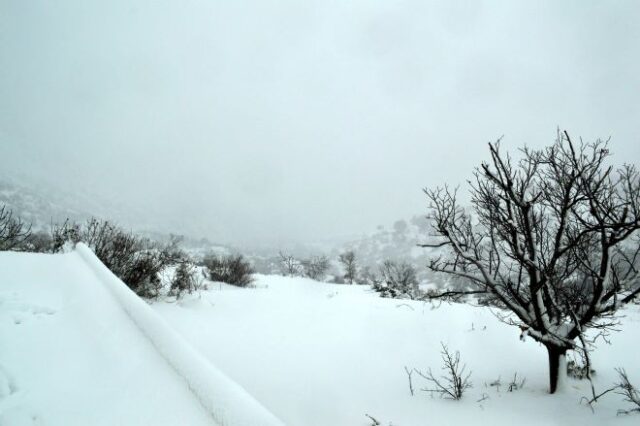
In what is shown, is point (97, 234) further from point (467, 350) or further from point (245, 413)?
point (467, 350)

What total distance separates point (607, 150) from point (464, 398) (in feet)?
12.7

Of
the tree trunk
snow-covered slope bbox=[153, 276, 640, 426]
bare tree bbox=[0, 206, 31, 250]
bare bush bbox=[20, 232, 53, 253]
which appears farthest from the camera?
bare bush bbox=[20, 232, 53, 253]

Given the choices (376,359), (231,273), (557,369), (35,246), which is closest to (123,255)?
(376,359)

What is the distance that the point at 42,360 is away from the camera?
2.45 meters

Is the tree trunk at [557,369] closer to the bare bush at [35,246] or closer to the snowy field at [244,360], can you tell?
the snowy field at [244,360]

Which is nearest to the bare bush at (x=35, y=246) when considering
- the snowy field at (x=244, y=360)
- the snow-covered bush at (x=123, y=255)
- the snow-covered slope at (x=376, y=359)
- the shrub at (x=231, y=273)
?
the snow-covered bush at (x=123, y=255)

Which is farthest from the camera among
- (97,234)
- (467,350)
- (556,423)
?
(97,234)

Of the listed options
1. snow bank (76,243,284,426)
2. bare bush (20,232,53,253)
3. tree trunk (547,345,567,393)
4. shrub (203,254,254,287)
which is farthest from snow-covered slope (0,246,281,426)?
shrub (203,254,254,287)

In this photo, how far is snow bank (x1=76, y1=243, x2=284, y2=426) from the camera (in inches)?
73.5

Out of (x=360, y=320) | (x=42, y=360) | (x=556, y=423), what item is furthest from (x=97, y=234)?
(x=556, y=423)

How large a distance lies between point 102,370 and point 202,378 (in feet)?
3.04

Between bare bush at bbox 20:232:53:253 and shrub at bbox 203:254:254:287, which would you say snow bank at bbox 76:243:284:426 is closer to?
bare bush at bbox 20:232:53:253

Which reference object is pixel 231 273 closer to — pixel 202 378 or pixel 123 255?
pixel 123 255

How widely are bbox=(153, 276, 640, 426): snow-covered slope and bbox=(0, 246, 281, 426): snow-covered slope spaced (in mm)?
1774
